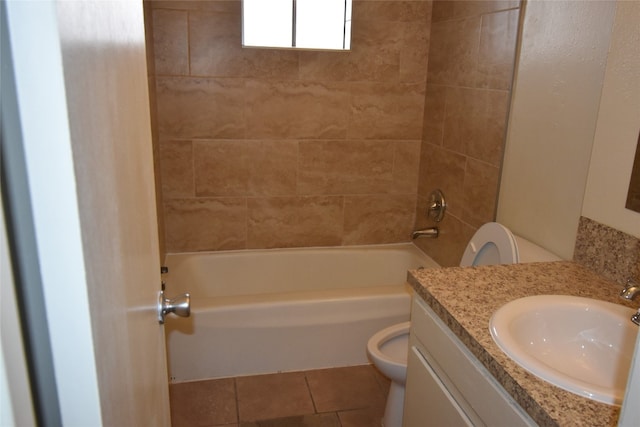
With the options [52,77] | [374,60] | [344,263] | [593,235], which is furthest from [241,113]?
[52,77]

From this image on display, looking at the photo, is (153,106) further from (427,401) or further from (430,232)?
(427,401)

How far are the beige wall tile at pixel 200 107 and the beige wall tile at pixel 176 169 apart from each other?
61mm

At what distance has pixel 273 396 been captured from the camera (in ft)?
7.85

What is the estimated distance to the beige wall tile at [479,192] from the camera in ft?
7.57

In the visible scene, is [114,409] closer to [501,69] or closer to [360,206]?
[501,69]

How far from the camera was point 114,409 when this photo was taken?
1.97 ft

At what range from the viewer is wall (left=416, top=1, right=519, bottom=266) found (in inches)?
88.2

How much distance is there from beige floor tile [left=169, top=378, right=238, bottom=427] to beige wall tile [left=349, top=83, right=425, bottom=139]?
5.20 feet

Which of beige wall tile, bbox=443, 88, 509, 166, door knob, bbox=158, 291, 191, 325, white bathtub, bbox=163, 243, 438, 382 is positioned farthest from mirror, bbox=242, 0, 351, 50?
door knob, bbox=158, 291, 191, 325

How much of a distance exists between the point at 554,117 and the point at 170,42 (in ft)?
6.29

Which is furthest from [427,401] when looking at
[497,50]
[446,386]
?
[497,50]

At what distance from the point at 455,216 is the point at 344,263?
31.4 inches

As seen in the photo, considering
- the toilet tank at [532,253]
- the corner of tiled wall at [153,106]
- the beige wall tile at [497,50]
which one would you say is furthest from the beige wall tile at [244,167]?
the toilet tank at [532,253]

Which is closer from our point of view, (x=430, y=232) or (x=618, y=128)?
(x=618, y=128)
